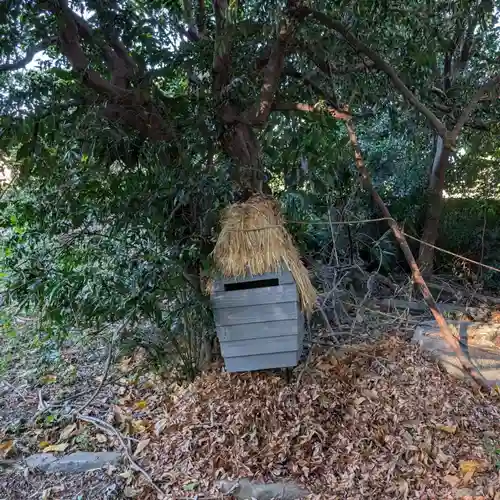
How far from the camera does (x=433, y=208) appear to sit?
13.5 feet

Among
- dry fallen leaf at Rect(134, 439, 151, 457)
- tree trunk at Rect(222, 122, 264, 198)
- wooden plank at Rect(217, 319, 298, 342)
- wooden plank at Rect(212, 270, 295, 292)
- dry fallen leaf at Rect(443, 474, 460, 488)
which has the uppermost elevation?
tree trunk at Rect(222, 122, 264, 198)

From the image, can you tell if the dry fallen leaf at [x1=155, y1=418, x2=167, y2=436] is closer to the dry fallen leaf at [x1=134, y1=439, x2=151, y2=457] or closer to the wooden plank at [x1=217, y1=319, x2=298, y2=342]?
the dry fallen leaf at [x1=134, y1=439, x2=151, y2=457]

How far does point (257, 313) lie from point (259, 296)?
0.08 metres

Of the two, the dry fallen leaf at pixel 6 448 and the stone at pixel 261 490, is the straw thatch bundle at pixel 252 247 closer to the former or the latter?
the stone at pixel 261 490

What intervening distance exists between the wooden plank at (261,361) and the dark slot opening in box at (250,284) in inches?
13.5

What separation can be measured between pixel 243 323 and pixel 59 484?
1.17 m

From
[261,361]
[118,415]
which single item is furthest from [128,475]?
[261,361]

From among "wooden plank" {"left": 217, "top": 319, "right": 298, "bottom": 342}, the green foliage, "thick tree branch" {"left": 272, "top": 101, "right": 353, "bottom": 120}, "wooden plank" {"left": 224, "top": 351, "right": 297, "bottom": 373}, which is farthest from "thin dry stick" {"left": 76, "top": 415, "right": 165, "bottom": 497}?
"thick tree branch" {"left": 272, "top": 101, "right": 353, "bottom": 120}

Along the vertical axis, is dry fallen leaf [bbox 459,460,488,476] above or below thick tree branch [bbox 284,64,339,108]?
below

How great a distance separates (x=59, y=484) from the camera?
210 centimetres

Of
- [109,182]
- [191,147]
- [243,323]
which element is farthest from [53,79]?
[243,323]

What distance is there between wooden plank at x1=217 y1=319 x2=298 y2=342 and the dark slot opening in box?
0.58 feet

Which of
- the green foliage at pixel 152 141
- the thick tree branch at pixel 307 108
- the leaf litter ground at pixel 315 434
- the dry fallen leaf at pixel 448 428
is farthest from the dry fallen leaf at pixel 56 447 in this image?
the thick tree branch at pixel 307 108

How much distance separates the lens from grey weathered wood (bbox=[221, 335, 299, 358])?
211cm
